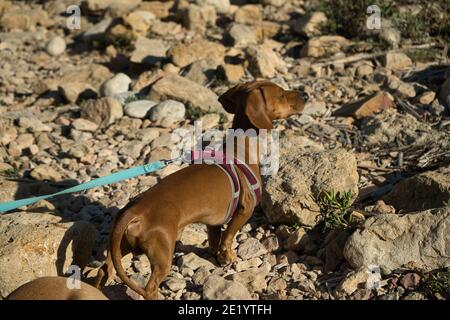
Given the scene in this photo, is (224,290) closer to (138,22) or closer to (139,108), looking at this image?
(139,108)

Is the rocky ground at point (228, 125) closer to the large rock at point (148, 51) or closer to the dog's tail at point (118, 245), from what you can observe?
the large rock at point (148, 51)

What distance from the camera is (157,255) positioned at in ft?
14.8

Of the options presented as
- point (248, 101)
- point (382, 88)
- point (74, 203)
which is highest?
point (248, 101)

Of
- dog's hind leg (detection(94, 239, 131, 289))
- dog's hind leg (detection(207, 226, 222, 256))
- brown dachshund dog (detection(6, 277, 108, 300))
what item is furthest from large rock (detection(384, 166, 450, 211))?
brown dachshund dog (detection(6, 277, 108, 300))

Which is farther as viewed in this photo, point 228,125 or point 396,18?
point 396,18

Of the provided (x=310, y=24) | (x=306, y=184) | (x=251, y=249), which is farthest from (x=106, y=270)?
(x=310, y=24)

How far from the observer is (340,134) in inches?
290

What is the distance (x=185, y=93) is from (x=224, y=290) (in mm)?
4221


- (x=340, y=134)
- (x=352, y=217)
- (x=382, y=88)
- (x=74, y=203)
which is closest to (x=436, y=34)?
(x=382, y=88)

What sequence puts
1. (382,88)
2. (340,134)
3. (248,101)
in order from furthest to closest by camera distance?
(382,88) → (340,134) → (248,101)

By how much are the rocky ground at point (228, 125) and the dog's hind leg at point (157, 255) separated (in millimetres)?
390

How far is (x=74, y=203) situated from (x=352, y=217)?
3.04m

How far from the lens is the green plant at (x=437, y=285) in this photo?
4.47 meters
